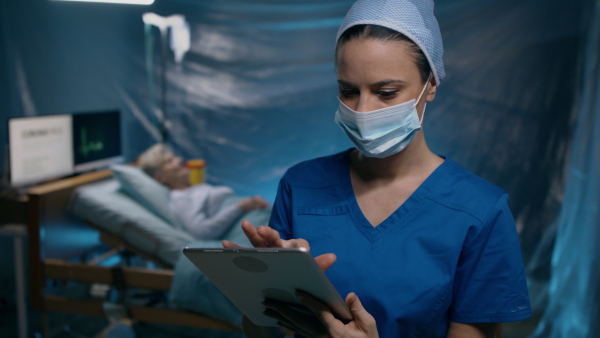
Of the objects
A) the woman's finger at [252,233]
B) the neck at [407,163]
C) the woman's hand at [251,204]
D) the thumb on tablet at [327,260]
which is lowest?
the woman's hand at [251,204]

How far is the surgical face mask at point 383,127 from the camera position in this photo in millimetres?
1054

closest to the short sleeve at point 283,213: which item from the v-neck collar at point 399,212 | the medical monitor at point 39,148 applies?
the v-neck collar at point 399,212

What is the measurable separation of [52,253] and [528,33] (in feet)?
9.61

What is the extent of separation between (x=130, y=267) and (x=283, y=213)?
1.61 meters

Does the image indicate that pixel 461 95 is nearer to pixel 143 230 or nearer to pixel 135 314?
pixel 143 230

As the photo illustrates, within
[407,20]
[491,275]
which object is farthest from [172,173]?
[491,275]

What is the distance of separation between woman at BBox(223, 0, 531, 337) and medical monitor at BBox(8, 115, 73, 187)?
6.53 feet

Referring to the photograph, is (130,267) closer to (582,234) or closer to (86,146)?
(86,146)

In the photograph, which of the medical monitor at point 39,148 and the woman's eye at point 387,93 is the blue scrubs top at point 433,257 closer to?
the woman's eye at point 387,93

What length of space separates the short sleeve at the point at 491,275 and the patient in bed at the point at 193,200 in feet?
6.26

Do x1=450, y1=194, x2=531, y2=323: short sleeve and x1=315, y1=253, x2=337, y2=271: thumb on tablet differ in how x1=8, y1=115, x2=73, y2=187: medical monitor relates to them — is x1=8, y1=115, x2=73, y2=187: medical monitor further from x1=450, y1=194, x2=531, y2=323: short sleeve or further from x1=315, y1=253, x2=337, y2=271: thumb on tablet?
x1=450, y1=194, x2=531, y2=323: short sleeve

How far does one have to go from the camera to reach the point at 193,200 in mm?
2955

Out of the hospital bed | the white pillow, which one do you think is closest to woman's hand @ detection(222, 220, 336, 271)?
the hospital bed

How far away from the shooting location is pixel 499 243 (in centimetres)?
97
